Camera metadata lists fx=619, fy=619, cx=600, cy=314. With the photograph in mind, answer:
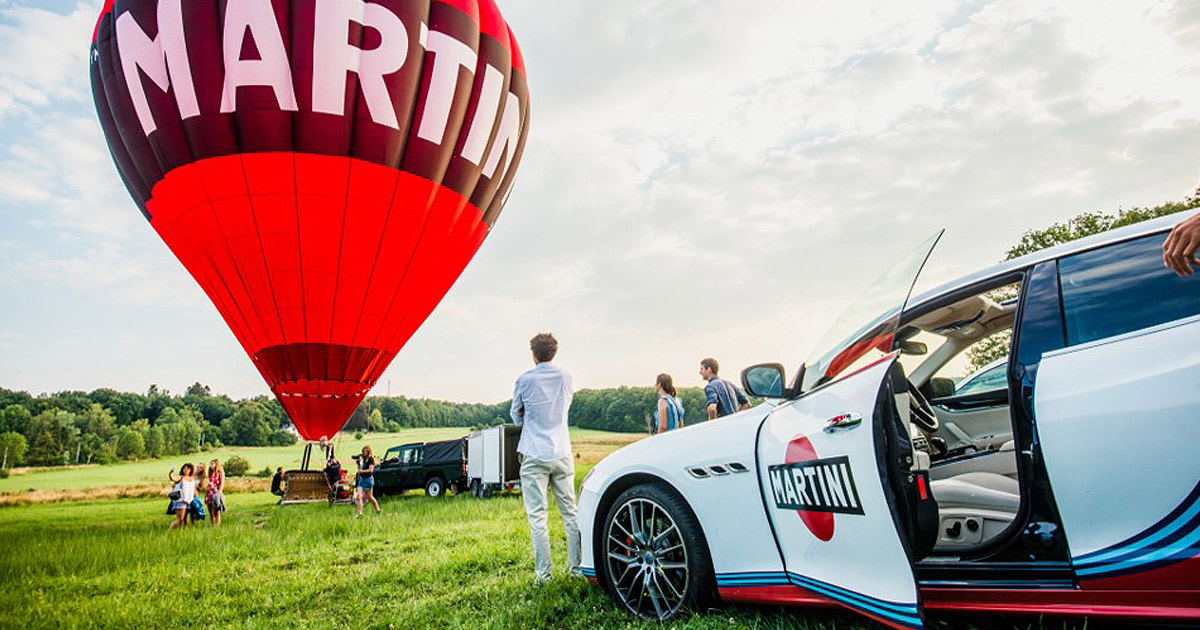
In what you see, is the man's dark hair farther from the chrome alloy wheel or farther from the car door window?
the car door window

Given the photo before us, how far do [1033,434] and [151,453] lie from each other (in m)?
60.4

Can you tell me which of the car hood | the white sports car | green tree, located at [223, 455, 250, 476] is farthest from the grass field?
green tree, located at [223, 455, 250, 476]

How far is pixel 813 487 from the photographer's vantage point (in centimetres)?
277

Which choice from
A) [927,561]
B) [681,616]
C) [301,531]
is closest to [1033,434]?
[927,561]

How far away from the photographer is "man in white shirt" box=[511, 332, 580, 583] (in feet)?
15.1

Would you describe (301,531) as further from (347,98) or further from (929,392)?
Answer: (929,392)

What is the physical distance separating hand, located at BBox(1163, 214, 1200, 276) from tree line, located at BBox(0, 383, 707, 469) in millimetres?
41053

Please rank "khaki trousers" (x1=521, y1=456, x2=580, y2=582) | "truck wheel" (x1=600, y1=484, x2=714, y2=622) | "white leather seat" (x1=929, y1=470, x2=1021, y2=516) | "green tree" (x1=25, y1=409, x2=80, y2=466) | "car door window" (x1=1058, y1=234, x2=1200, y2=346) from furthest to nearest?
"green tree" (x1=25, y1=409, x2=80, y2=466) < "khaki trousers" (x1=521, y1=456, x2=580, y2=582) < "truck wheel" (x1=600, y1=484, x2=714, y2=622) < "white leather seat" (x1=929, y1=470, x2=1021, y2=516) < "car door window" (x1=1058, y1=234, x2=1200, y2=346)

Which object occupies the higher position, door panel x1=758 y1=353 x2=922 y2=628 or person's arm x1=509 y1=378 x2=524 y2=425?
person's arm x1=509 y1=378 x2=524 y2=425

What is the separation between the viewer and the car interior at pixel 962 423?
2.90m

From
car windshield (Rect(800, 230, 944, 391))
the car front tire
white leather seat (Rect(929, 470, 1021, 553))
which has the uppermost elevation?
car windshield (Rect(800, 230, 944, 391))

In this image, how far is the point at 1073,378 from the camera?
2.25m

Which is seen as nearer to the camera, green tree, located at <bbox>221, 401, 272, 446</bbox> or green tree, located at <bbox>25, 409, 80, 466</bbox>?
green tree, located at <bbox>25, 409, 80, 466</bbox>

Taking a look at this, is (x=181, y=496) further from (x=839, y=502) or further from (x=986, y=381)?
(x=986, y=381)
